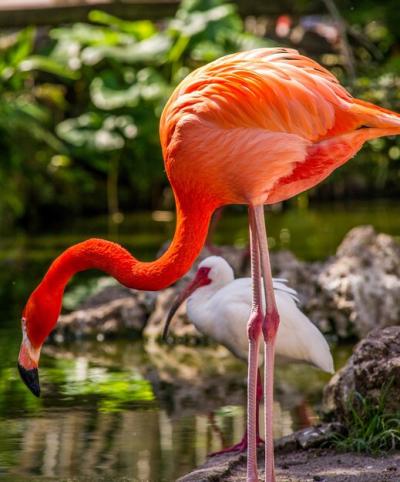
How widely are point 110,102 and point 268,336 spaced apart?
10.2 meters

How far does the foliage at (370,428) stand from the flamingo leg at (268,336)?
26.3 inches

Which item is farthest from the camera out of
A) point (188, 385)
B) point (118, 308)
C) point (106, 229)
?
point (106, 229)

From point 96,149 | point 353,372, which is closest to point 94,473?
point 353,372

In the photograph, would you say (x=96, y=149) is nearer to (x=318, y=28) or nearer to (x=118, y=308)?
(x=318, y=28)

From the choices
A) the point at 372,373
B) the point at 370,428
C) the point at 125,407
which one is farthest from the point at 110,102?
the point at 370,428

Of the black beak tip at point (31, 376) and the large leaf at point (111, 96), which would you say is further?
the large leaf at point (111, 96)

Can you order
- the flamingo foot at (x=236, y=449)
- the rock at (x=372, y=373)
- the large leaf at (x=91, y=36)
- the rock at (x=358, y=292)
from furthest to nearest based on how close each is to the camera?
the large leaf at (x=91, y=36) → the rock at (x=358, y=292) → the flamingo foot at (x=236, y=449) → the rock at (x=372, y=373)

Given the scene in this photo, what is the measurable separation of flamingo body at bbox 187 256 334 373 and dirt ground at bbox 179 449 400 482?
103cm

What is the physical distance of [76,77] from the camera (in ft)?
49.9

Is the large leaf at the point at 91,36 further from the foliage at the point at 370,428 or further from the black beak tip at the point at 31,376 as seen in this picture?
the black beak tip at the point at 31,376

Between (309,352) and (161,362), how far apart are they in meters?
1.56

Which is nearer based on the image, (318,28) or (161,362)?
(161,362)

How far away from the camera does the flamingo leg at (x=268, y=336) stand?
172 inches

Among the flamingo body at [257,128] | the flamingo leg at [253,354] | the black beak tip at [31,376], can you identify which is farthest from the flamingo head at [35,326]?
the flamingo leg at [253,354]
